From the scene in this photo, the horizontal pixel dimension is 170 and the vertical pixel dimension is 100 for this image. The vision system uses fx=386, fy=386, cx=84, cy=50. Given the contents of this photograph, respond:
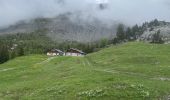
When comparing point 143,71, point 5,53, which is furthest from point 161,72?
point 5,53

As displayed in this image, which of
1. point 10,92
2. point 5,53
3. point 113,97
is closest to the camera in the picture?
point 113,97

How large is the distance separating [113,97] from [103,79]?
12684mm

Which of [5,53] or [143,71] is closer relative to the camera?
[143,71]

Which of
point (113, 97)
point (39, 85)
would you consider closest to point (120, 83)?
point (113, 97)

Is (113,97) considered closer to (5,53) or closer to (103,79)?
(103,79)

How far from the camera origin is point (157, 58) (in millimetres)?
94812

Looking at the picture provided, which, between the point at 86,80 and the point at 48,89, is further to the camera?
the point at 86,80

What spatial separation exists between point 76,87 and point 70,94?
13.0 ft

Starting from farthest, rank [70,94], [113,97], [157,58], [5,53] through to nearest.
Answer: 1. [5,53]
2. [157,58]
3. [70,94]
4. [113,97]

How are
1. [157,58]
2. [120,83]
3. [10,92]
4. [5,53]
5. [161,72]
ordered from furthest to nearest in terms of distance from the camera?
[5,53] < [157,58] < [161,72] < [10,92] < [120,83]

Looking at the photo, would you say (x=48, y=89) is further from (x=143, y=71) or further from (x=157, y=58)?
(x=157, y=58)

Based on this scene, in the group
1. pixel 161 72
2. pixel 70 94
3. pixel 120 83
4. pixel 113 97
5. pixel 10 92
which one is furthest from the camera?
pixel 161 72

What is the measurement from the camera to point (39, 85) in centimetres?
5897

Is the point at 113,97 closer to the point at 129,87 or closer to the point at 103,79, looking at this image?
the point at 129,87
